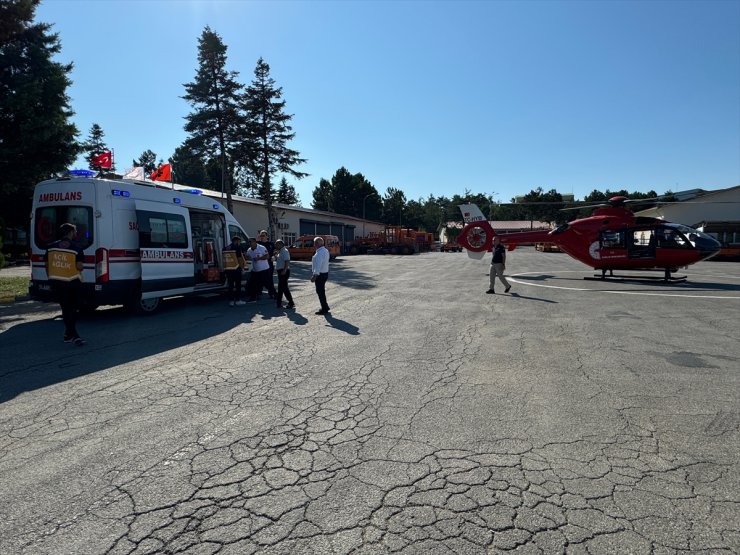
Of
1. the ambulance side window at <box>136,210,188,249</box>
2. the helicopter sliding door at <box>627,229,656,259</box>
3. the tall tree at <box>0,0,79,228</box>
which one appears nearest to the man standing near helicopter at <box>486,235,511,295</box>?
the helicopter sliding door at <box>627,229,656,259</box>

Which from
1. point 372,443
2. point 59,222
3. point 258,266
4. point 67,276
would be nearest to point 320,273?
point 258,266

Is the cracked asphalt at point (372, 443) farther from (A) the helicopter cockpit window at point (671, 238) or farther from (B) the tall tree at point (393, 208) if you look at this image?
(B) the tall tree at point (393, 208)

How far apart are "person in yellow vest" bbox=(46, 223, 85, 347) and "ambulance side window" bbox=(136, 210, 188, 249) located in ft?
7.51

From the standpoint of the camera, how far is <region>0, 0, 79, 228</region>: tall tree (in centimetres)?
1683

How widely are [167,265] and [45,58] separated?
57.0 ft

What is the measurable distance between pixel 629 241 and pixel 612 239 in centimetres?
58

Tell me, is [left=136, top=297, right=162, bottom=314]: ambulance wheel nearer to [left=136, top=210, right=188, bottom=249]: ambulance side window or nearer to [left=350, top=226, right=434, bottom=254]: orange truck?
[left=136, top=210, right=188, bottom=249]: ambulance side window

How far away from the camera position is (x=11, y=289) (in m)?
13.4

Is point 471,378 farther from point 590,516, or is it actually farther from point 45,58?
point 45,58

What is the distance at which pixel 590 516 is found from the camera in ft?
8.47

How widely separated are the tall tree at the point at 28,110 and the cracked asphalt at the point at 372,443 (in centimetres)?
1436

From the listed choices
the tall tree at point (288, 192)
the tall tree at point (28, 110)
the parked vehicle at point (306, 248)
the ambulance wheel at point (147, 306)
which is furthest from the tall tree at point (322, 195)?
the ambulance wheel at point (147, 306)

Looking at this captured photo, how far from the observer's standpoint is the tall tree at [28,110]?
55.2ft

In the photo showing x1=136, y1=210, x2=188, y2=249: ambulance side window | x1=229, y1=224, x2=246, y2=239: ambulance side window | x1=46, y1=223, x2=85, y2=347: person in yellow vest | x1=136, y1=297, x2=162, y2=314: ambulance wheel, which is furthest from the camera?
x1=229, y1=224, x2=246, y2=239: ambulance side window
